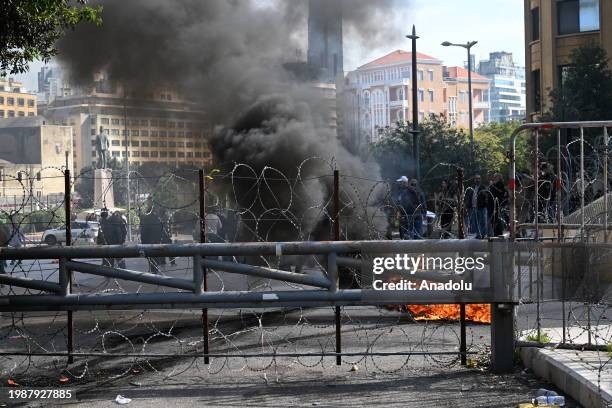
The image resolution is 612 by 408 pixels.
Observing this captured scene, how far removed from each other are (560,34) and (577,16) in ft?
3.65

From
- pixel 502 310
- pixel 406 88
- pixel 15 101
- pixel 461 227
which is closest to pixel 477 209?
pixel 461 227

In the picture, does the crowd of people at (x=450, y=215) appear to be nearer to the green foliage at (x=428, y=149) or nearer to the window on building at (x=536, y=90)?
the green foliage at (x=428, y=149)

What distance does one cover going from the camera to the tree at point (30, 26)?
8.06 metres

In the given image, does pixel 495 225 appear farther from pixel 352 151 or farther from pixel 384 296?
pixel 352 151

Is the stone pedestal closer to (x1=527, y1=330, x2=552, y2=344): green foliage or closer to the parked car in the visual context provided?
Result: the parked car

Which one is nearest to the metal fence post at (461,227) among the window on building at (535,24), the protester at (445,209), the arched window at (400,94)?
the protester at (445,209)

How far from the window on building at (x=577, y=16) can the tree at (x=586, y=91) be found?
4.90 m

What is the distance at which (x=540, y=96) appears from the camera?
136 feet

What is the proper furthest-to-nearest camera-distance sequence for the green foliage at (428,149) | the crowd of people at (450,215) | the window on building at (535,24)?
1. the window on building at (535,24)
2. the green foliage at (428,149)
3. the crowd of people at (450,215)

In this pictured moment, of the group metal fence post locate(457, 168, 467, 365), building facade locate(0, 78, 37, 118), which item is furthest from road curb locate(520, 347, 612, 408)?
building facade locate(0, 78, 37, 118)

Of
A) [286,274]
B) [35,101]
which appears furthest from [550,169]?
[35,101]

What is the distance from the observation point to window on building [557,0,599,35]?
40.5 metres

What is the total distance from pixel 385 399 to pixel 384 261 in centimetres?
127

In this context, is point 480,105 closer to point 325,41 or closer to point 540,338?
point 325,41
